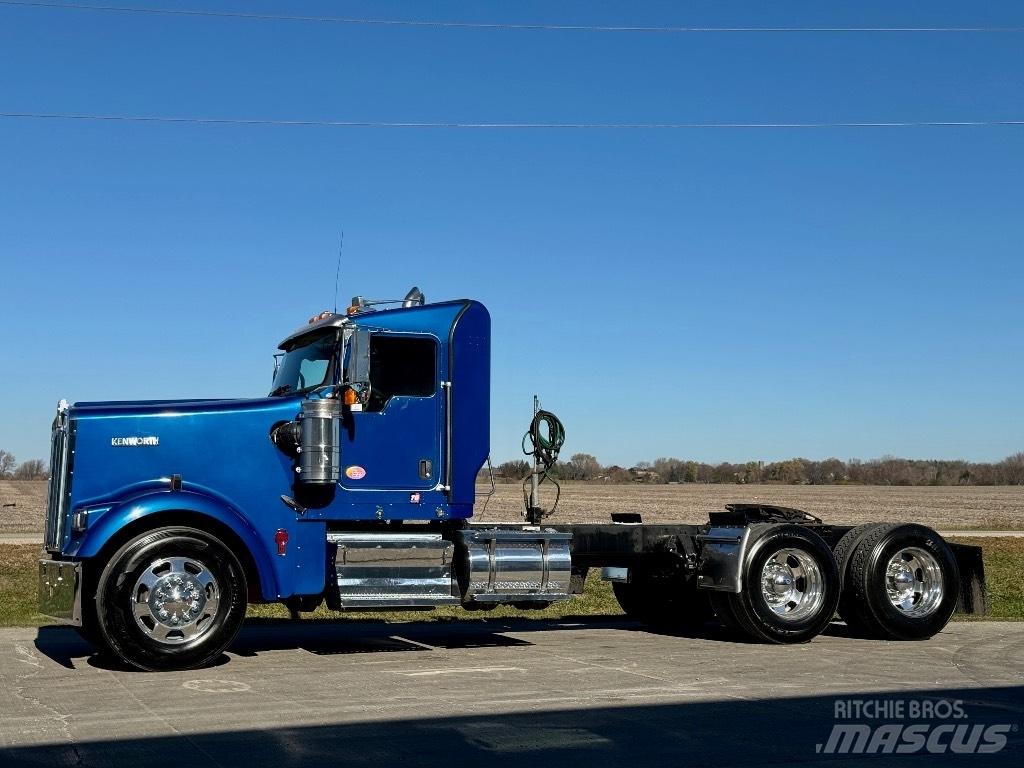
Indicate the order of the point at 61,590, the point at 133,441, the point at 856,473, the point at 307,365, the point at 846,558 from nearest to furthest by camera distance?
the point at 61,590 → the point at 133,441 → the point at 307,365 → the point at 846,558 → the point at 856,473

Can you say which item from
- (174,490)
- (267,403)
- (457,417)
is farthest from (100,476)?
(457,417)

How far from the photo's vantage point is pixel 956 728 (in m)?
7.66

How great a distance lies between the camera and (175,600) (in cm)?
985

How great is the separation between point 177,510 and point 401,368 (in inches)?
100.0

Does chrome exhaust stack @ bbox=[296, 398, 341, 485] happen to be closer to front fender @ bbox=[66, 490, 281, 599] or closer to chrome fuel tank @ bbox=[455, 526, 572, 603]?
front fender @ bbox=[66, 490, 281, 599]

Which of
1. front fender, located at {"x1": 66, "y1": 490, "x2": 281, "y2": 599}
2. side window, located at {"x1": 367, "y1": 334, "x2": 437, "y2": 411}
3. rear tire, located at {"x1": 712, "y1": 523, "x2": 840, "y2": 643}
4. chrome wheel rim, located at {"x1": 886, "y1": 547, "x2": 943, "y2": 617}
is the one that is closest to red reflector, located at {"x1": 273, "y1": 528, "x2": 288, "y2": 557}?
front fender, located at {"x1": 66, "y1": 490, "x2": 281, "y2": 599}

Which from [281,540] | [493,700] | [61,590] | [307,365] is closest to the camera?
[493,700]

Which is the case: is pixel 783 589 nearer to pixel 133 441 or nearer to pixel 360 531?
pixel 360 531

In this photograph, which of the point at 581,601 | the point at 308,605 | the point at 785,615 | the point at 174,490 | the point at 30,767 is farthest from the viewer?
the point at 581,601

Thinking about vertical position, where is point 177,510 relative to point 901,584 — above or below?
above

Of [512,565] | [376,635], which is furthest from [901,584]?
[376,635]

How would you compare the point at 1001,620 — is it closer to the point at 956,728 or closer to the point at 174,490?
the point at 956,728

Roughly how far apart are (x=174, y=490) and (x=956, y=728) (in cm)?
648

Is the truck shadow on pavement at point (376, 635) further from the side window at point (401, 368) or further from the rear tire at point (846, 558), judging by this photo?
the side window at point (401, 368)
